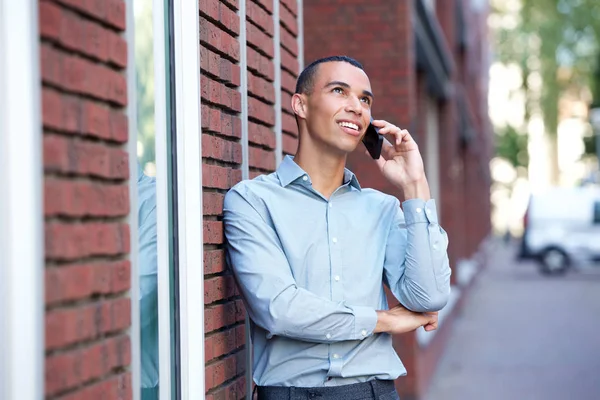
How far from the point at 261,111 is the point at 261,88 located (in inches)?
3.7

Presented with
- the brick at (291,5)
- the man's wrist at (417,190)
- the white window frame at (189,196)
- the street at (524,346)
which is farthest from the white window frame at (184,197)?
the street at (524,346)

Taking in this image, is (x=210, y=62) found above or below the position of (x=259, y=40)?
below

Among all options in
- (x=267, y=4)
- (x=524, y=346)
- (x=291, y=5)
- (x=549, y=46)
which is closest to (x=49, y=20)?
(x=267, y=4)

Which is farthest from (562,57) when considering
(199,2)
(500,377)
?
(199,2)

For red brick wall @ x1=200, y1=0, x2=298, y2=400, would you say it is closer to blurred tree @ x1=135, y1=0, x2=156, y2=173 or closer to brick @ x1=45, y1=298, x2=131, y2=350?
blurred tree @ x1=135, y1=0, x2=156, y2=173

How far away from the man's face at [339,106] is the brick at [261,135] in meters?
0.71

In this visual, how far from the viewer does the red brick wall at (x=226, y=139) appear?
3.57 metres

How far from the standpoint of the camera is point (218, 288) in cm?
367

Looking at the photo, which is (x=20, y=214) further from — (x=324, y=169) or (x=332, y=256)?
(x=324, y=169)

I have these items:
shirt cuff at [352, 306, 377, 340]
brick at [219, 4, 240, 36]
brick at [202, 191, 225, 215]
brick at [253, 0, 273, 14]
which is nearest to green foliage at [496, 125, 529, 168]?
brick at [253, 0, 273, 14]

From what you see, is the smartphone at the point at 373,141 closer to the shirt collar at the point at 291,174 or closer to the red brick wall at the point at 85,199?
the shirt collar at the point at 291,174

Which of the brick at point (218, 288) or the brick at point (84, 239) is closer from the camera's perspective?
the brick at point (84, 239)

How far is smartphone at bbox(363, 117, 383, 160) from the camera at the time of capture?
11.9 ft

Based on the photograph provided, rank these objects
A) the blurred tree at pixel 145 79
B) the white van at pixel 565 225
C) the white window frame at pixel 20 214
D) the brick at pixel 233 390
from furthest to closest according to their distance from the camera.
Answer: the white van at pixel 565 225 < the brick at pixel 233 390 < the blurred tree at pixel 145 79 < the white window frame at pixel 20 214
